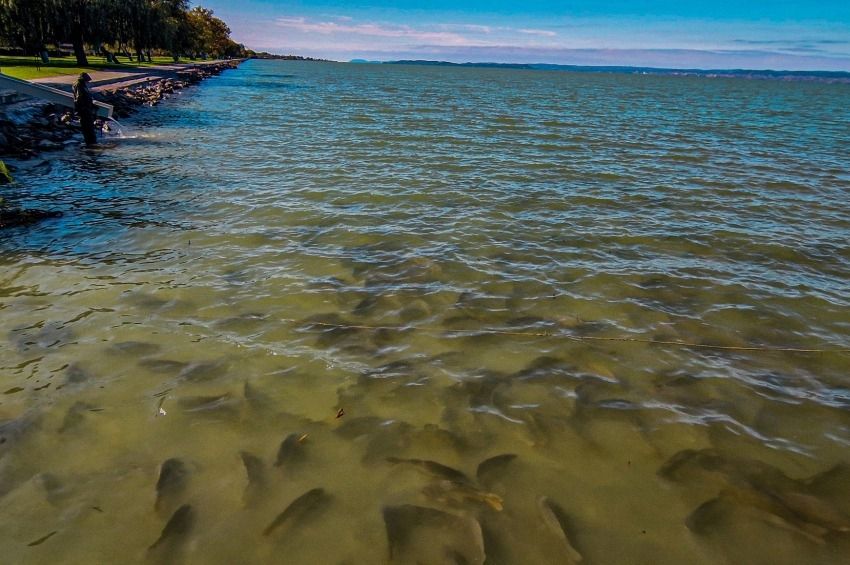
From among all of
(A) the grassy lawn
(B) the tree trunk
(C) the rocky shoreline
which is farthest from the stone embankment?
(B) the tree trunk

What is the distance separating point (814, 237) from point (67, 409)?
14.1 m

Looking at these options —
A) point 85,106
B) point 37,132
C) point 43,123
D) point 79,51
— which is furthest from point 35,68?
point 85,106

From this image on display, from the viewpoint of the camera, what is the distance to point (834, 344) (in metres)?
6.71

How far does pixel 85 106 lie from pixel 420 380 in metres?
20.8

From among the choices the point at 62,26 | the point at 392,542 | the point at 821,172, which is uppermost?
the point at 62,26

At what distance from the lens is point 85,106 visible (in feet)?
63.6

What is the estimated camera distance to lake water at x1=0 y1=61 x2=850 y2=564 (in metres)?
3.82

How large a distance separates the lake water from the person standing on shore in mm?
7556

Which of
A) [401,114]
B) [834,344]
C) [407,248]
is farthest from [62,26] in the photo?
[834,344]

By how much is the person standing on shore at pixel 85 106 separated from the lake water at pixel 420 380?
756 centimetres

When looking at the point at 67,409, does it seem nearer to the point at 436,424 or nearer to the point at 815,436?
the point at 436,424

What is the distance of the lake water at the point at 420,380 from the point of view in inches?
150

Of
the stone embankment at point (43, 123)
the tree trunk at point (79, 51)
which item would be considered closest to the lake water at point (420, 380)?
the stone embankment at point (43, 123)

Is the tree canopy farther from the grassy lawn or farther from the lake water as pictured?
the lake water
